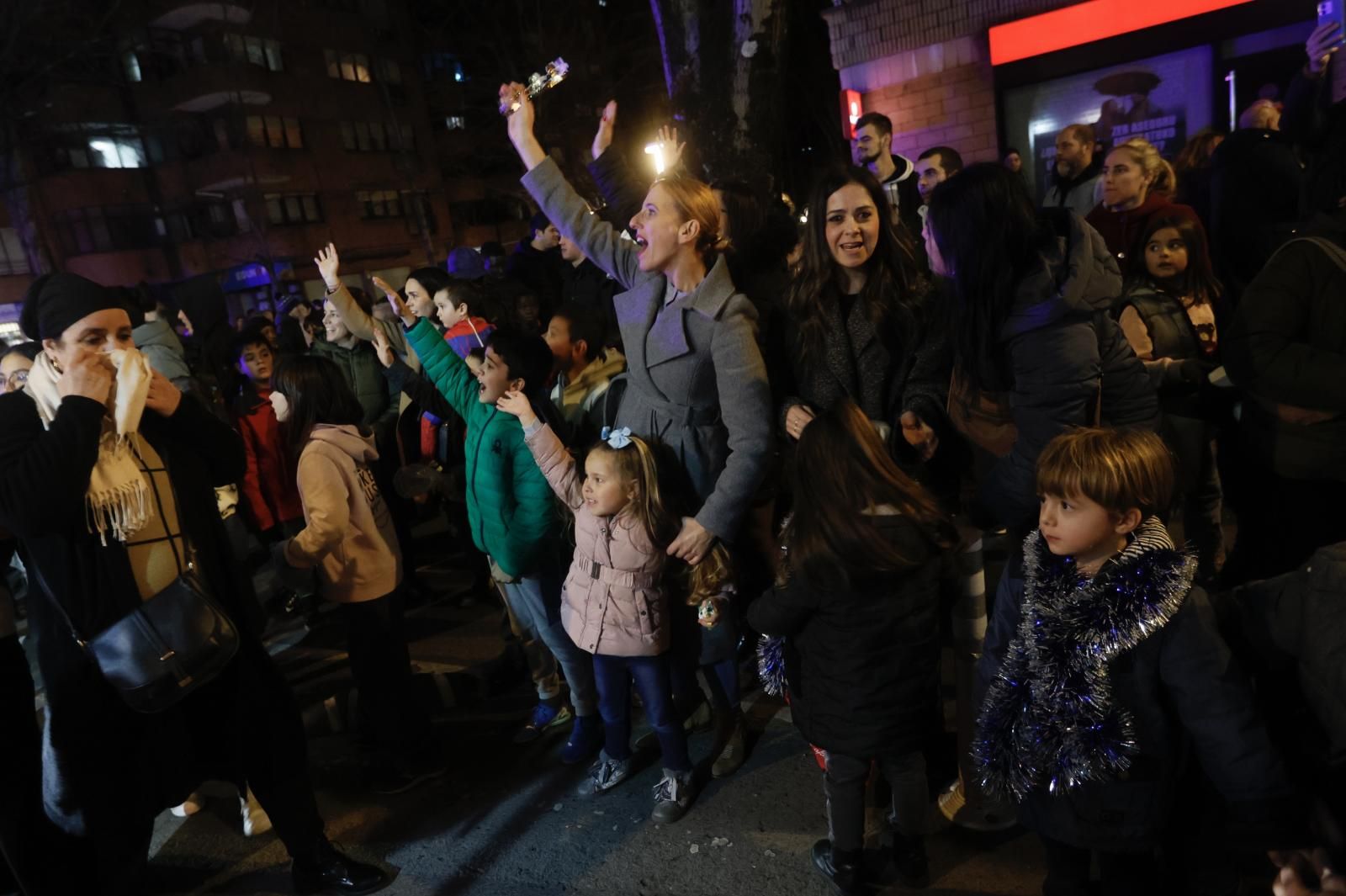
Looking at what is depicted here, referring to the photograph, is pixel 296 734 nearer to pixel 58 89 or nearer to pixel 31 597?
pixel 31 597

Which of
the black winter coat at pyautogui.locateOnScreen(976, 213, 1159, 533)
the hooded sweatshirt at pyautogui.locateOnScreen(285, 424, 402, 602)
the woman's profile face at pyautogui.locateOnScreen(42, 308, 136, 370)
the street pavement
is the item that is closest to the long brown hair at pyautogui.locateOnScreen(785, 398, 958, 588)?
the black winter coat at pyautogui.locateOnScreen(976, 213, 1159, 533)

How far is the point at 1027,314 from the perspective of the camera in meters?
2.50

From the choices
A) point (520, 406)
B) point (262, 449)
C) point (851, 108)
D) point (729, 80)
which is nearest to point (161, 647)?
point (520, 406)

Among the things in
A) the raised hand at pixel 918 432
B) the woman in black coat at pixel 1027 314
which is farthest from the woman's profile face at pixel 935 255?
the raised hand at pixel 918 432

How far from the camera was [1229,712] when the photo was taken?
1.87 metres

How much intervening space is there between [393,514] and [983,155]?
763cm

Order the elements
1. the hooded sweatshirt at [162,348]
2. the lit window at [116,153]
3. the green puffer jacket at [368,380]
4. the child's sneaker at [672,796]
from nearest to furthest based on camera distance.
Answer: the child's sneaker at [672,796], the hooded sweatshirt at [162,348], the green puffer jacket at [368,380], the lit window at [116,153]

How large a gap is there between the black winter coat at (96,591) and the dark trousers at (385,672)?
584mm

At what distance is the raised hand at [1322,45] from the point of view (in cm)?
403

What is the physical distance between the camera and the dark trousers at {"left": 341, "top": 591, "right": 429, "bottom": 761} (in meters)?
3.59

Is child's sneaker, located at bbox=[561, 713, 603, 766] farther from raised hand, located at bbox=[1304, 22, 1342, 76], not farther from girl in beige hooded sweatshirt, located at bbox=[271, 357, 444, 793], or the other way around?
raised hand, located at bbox=[1304, 22, 1342, 76]

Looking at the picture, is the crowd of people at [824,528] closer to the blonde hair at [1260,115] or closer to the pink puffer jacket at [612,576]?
the pink puffer jacket at [612,576]

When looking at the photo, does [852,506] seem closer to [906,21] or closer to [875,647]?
[875,647]

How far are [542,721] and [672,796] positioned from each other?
3.36 feet
